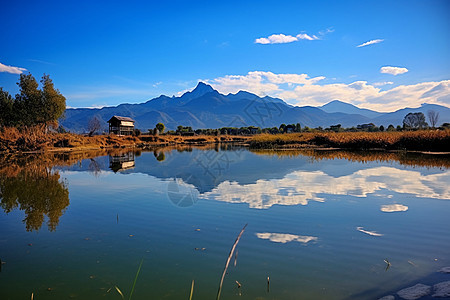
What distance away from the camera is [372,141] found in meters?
32.6

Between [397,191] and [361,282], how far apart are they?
7838mm

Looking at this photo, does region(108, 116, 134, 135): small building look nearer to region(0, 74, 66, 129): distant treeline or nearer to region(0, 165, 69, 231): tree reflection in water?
region(0, 74, 66, 129): distant treeline

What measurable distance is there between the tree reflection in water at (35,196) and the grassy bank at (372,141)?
27.9 metres

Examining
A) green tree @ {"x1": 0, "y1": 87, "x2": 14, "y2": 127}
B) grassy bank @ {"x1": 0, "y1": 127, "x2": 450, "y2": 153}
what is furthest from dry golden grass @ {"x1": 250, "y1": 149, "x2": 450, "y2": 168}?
green tree @ {"x1": 0, "y1": 87, "x2": 14, "y2": 127}

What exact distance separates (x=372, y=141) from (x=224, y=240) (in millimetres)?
30905

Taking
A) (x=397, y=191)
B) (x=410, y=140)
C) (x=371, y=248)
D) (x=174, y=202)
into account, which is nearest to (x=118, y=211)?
(x=174, y=202)

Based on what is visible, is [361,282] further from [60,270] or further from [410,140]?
[410,140]

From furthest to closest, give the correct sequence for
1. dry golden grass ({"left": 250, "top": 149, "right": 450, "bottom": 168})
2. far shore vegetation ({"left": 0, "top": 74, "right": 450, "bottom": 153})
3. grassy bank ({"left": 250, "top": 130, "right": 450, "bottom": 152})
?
far shore vegetation ({"left": 0, "top": 74, "right": 450, "bottom": 153}) → grassy bank ({"left": 250, "top": 130, "right": 450, "bottom": 152}) → dry golden grass ({"left": 250, "top": 149, "right": 450, "bottom": 168})

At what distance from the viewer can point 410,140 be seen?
2950cm

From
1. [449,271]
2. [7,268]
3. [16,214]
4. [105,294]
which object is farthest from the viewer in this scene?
[16,214]

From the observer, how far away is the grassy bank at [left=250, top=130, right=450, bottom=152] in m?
27.1

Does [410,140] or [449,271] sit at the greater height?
[410,140]

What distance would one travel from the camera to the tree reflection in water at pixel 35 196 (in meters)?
8.35

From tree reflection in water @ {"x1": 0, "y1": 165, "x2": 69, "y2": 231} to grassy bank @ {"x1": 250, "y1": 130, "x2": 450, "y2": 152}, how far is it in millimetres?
27916
